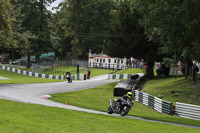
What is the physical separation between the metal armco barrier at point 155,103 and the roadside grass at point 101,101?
1.32 ft

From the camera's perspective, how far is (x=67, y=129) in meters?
12.6

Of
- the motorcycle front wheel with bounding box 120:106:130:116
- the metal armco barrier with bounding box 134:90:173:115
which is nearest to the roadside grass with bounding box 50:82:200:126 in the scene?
the metal armco barrier with bounding box 134:90:173:115

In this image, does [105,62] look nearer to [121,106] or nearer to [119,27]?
[119,27]

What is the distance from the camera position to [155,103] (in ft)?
84.5

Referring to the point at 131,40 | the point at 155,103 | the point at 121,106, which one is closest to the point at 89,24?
the point at 131,40

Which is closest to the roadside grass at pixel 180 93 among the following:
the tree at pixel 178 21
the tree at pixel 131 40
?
the tree at pixel 178 21

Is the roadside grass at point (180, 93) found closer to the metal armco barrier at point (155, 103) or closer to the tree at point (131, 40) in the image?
the metal armco barrier at point (155, 103)

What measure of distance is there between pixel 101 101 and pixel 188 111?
331 inches

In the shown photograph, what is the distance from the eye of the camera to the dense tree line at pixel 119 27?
923 inches

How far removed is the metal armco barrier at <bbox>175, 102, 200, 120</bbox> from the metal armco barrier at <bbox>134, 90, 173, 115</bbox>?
0.56 metres

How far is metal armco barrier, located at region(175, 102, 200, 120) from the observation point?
874 inches

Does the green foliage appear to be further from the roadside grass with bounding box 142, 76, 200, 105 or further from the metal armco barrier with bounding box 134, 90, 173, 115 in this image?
the metal armco barrier with bounding box 134, 90, 173, 115

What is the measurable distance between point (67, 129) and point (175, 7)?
1346 centimetres

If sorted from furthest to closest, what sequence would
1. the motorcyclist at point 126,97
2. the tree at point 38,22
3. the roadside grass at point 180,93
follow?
1. the tree at point 38,22
2. the roadside grass at point 180,93
3. the motorcyclist at point 126,97
